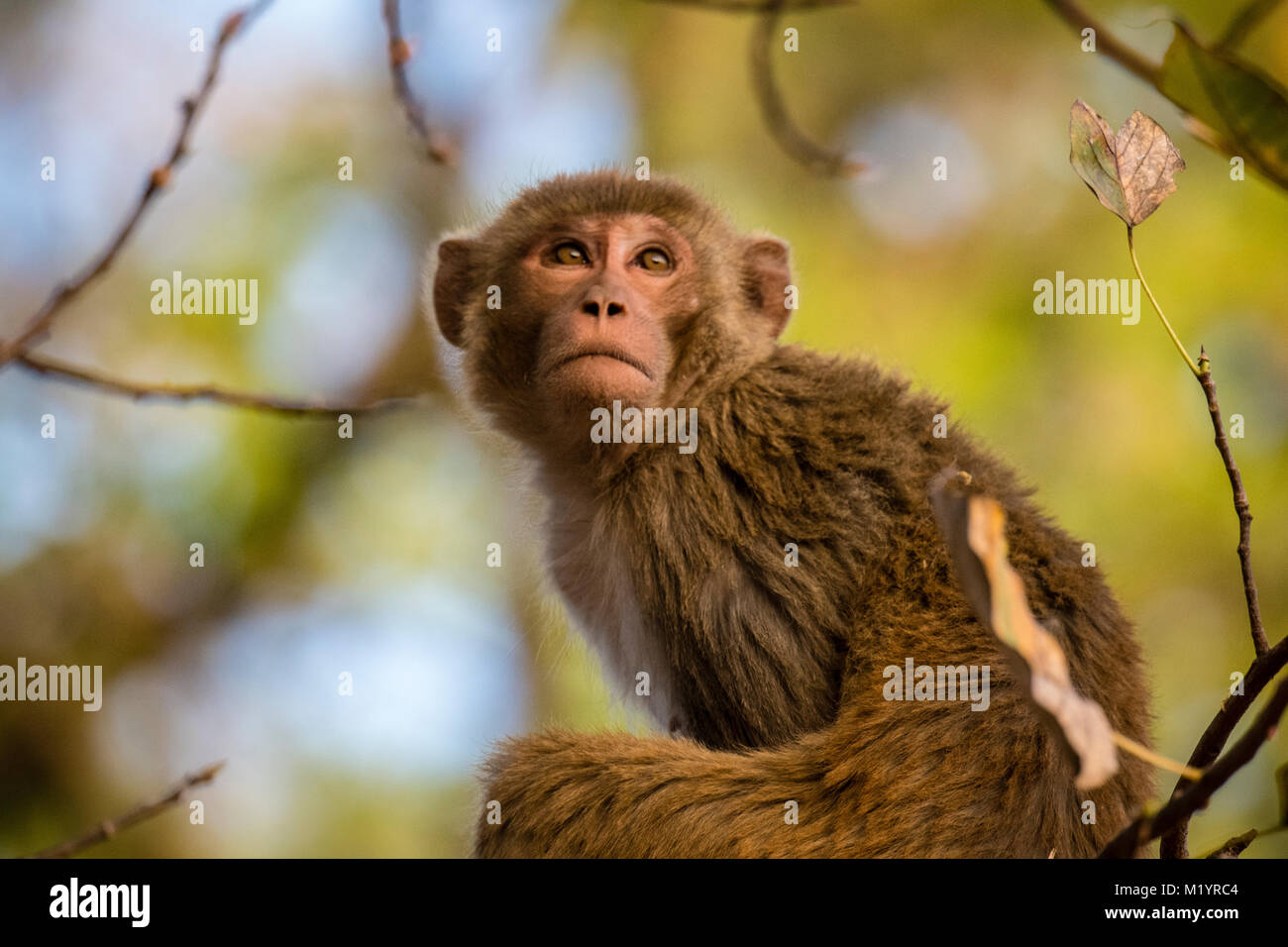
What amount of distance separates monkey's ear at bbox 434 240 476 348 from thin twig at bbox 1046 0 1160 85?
545 centimetres

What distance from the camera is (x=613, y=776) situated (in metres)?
6.00

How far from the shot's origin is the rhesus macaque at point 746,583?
5844 millimetres

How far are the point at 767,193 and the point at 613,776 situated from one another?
11.4 metres

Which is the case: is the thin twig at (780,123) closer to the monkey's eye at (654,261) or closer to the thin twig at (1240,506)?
the monkey's eye at (654,261)

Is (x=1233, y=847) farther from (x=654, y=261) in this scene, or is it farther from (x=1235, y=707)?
(x=654, y=261)

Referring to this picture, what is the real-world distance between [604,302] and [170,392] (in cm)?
380

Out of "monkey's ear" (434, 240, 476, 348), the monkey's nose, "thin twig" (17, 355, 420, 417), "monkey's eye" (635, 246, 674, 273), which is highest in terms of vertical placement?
"monkey's ear" (434, 240, 476, 348)

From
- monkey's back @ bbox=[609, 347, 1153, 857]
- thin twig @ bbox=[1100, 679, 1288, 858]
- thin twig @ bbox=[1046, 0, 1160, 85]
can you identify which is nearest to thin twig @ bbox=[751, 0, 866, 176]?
monkey's back @ bbox=[609, 347, 1153, 857]

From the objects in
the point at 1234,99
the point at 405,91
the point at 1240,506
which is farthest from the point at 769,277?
the point at 1234,99

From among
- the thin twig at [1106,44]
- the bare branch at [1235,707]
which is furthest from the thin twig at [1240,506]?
the thin twig at [1106,44]

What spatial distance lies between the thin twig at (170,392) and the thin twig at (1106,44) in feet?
7.21

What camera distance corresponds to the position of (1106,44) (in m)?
3.25

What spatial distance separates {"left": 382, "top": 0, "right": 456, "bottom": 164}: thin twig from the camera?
4.18 metres

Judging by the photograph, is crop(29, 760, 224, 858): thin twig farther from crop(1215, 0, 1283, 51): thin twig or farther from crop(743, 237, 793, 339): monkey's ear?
crop(743, 237, 793, 339): monkey's ear
